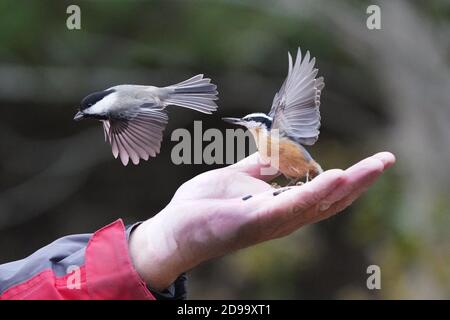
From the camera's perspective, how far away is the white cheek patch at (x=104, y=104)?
1319 millimetres

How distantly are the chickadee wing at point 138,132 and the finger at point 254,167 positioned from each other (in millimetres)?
299

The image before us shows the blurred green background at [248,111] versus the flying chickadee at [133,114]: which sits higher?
the blurred green background at [248,111]

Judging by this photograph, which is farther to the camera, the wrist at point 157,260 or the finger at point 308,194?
the wrist at point 157,260

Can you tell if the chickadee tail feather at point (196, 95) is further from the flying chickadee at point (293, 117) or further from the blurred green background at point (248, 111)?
the blurred green background at point (248, 111)

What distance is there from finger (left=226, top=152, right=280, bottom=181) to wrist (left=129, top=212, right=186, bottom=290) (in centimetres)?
18

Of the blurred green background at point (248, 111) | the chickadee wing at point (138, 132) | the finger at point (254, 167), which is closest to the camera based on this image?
the chickadee wing at point (138, 132)

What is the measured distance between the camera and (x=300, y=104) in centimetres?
137

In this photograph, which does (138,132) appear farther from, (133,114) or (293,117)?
(293,117)

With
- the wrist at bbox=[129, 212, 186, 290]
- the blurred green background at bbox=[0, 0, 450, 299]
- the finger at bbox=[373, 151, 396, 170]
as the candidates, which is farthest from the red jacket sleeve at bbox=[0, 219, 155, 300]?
the blurred green background at bbox=[0, 0, 450, 299]

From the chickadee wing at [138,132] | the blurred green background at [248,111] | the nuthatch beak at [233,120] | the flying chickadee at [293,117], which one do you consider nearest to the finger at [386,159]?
the flying chickadee at [293,117]

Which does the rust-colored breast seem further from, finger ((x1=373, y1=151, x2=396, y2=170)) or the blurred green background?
the blurred green background
